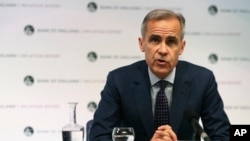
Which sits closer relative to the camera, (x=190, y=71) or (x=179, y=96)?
(x=179, y=96)

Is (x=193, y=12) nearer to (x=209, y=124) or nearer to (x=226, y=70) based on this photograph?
(x=226, y=70)

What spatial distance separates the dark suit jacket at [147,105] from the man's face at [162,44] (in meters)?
0.16

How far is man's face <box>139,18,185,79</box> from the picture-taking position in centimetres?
234

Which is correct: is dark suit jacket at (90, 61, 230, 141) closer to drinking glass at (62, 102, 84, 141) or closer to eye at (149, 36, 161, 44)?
drinking glass at (62, 102, 84, 141)

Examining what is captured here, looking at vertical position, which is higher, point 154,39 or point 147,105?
point 154,39

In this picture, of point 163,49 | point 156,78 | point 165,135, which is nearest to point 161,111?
point 156,78

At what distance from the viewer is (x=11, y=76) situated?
4527mm

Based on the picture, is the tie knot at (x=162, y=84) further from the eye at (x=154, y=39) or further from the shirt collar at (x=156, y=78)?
the eye at (x=154, y=39)

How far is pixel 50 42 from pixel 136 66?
6.87 ft

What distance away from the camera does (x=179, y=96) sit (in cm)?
246

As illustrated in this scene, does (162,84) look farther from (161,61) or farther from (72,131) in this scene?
(72,131)

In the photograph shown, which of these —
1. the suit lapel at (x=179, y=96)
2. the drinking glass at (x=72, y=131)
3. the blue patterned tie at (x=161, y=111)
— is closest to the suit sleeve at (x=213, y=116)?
the suit lapel at (x=179, y=96)

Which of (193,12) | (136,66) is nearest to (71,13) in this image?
(193,12)

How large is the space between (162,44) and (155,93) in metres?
0.31
